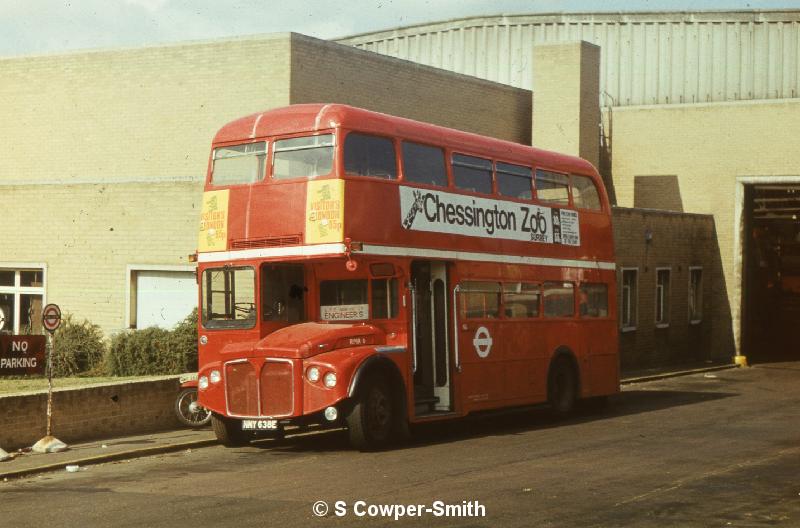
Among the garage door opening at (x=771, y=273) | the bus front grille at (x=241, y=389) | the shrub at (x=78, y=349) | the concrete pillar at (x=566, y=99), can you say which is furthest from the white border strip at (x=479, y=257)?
the garage door opening at (x=771, y=273)

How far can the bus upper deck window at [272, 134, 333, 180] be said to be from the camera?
17109 millimetres

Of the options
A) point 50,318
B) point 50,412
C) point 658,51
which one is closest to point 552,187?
point 50,318

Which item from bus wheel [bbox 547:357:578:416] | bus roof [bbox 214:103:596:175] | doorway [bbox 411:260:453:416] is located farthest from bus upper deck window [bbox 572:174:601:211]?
doorway [bbox 411:260:453:416]

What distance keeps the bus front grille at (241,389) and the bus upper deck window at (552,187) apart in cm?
662

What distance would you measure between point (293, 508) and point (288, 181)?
6225 mm

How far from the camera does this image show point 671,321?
38.3 meters

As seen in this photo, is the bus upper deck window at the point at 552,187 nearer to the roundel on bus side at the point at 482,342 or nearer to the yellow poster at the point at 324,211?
the roundel on bus side at the point at 482,342

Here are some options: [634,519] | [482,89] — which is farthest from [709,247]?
[634,519]

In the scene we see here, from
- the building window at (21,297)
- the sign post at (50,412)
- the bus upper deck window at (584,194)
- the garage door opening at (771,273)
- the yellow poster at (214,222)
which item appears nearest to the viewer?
the sign post at (50,412)

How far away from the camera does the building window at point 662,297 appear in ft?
124

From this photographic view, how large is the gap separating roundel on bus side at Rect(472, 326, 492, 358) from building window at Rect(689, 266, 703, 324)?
21.2 metres

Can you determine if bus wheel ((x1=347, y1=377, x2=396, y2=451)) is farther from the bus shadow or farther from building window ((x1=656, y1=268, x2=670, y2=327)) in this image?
building window ((x1=656, y1=268, x2=670, y2=327))

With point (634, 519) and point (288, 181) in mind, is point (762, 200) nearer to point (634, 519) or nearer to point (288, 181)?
point (288, 181)

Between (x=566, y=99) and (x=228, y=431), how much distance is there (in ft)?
74.0
